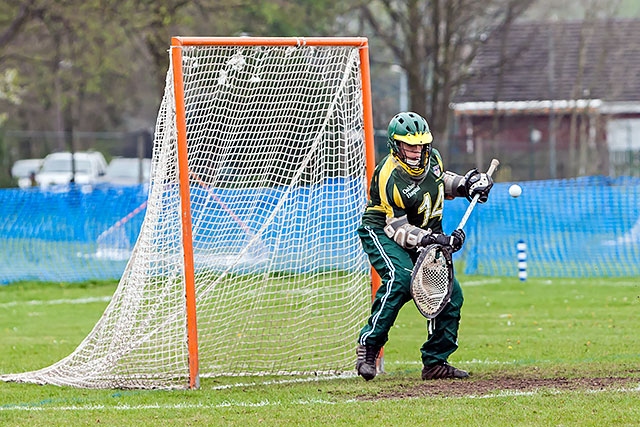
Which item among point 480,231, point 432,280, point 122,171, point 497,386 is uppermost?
point 122,171

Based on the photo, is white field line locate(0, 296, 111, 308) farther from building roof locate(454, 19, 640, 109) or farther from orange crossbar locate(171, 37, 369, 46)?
building roof locate(454, 19, 640, 109)

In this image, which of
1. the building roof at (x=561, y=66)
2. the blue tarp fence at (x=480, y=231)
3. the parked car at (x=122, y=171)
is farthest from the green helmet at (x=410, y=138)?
the building roof at (x=561, y=66)

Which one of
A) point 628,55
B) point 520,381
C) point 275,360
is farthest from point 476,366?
point 628,55

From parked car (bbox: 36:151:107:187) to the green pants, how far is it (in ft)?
85.2

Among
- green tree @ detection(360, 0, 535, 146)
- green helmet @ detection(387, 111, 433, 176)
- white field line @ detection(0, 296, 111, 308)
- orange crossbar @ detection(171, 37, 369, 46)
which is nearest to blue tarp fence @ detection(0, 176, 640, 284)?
white field line @ detection(0, 296, 111, 308)

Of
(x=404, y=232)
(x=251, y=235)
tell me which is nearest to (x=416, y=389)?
(x=404, y=232)

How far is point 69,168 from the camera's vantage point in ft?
115

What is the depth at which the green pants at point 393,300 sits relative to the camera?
8.17 meters

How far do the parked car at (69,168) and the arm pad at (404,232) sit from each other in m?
26.1

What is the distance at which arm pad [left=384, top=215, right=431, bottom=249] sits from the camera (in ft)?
26.5

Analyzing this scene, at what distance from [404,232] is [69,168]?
2835 centimetres

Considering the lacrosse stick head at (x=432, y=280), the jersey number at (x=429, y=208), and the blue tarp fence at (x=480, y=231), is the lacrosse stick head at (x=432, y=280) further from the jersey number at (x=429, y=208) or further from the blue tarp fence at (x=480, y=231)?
the blue tarp fence at (x=480, y=231)

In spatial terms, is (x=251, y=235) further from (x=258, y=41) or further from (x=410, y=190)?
(x=410, y=190)

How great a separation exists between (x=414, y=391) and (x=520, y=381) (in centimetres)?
86
